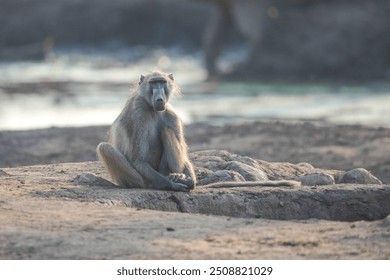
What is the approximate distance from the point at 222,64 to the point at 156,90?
3456 centimetres

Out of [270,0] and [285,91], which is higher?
[270,0]

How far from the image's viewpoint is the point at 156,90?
10516 millimetres

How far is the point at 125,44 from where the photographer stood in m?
53.5

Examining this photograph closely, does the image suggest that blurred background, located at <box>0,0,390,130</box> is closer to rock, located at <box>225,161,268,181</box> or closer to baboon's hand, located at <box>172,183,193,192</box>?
rock, located at <box>225,161,268,181</box>

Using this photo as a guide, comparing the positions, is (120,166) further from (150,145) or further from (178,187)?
(178,187)

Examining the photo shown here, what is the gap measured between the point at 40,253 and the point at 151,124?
3.05m

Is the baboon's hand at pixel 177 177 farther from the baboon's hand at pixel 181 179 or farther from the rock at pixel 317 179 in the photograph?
the rock at pixel 317 179

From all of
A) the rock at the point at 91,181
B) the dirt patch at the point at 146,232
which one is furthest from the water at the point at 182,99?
the dirt patch at the point at 146,232

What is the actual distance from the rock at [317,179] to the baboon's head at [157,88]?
1.89 m

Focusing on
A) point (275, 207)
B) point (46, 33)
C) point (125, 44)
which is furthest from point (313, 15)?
point (275, 207)

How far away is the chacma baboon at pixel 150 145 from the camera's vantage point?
10477mm

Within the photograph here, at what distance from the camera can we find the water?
25.2 metres

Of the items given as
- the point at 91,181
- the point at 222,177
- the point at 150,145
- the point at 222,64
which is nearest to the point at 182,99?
the point at 222,64
